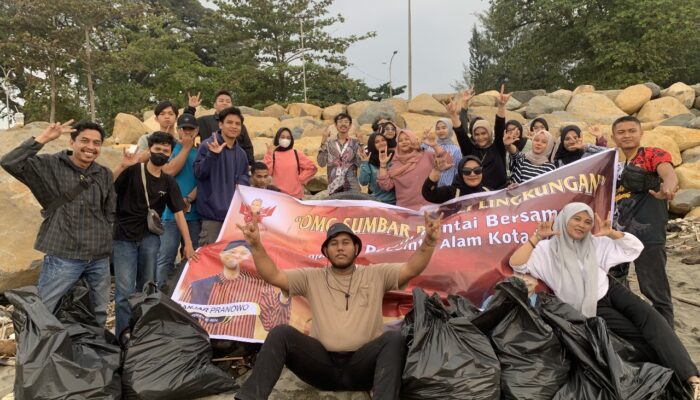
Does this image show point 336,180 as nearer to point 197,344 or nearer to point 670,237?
point 197,344

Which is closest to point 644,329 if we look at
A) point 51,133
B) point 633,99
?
point 51,133

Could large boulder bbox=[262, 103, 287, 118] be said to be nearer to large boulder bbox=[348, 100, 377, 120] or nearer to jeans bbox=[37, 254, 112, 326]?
large boulder bbox=[348, 100, 377, 120]

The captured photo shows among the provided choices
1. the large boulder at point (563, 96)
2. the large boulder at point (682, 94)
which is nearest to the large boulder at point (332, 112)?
the large boulder at point (563, 96)

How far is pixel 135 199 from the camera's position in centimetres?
415

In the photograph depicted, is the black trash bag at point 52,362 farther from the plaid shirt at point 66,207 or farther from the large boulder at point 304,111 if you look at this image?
the large boulder at point 304,111

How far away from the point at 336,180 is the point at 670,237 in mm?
5588

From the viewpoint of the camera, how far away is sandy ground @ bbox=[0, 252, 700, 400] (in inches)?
153

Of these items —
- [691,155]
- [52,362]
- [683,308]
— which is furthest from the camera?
[691,155]

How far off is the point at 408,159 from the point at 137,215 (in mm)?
2489

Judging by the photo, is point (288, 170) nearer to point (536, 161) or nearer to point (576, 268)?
point (536, 161)

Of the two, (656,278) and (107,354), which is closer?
(107,354)

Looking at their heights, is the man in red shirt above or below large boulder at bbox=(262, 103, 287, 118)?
below

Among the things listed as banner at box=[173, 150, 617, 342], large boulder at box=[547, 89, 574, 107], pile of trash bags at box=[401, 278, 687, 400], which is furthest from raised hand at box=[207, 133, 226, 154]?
large boulder at box=[547, 89, 574, 107]

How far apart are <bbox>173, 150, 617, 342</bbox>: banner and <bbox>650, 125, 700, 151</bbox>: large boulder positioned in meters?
9.52
